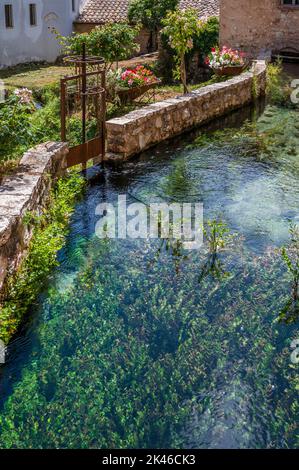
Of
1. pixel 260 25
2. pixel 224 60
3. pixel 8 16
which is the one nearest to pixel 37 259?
pixel 224 60

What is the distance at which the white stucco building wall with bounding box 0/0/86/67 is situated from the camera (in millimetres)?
25250

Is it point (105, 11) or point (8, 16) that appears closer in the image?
point (8, 16)

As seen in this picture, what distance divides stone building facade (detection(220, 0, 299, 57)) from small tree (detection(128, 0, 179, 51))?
408 cm

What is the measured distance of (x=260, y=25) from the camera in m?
20.5

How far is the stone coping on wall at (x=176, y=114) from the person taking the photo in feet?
34.5

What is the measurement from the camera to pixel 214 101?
13.7 metres

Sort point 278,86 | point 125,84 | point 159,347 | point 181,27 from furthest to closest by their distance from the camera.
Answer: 1. point 278,86
2. point 125,84
3. point 181,27
4. point 159,347

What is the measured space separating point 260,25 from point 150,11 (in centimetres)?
563

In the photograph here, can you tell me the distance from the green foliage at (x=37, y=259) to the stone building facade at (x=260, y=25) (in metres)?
14.1

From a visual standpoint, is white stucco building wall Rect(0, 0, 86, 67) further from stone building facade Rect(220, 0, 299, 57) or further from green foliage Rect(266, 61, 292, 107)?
green foliage Rect(266, 61, 292, 107)

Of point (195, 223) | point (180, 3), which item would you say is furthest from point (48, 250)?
point (180, 3)

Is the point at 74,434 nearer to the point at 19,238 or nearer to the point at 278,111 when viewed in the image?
the point at 19,238

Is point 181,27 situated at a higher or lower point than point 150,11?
higher

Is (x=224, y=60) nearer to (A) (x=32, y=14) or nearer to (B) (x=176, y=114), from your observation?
(B) (x=176, y=114)
